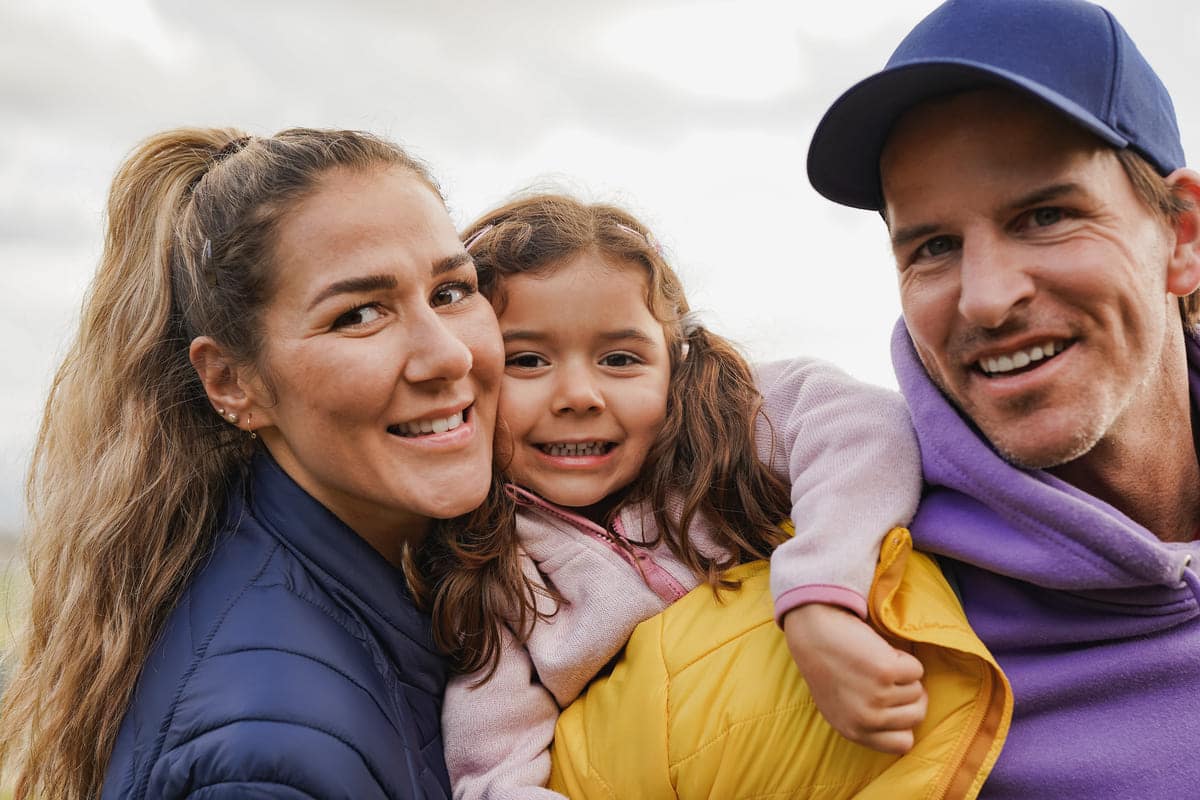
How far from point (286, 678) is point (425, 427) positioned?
74cm

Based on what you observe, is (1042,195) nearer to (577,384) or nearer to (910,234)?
(910,234)

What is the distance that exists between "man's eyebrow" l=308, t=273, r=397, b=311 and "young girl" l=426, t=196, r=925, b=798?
49 cm

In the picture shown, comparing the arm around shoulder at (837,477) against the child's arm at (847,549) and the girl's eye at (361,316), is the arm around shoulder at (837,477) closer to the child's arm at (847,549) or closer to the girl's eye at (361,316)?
the child's arm at (847,549)

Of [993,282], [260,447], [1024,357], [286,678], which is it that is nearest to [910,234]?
[993,282]

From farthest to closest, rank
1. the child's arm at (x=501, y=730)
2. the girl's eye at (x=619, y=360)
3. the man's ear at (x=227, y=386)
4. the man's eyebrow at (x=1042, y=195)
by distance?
the girl's eye at (x=619, y=360) < the man's ear at (x=227, y=386) < the child's arm at (x=501, y=730) < the man's eyebrow at (x=1042, y=195)

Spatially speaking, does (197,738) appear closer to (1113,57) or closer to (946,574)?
(946,574)

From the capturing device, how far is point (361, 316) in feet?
8.65

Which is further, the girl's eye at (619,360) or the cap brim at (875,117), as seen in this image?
the girl's eye at (619,360)

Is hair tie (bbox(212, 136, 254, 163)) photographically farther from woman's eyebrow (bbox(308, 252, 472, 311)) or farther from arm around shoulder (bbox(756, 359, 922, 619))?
arm around shoulder (bbox(756, 359, 922, 619))

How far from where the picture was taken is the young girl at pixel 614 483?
2.36 m

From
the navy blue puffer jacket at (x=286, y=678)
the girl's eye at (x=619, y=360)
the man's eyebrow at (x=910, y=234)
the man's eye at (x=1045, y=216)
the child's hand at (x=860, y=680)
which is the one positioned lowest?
the navy blue puffer jacket at (x=286, y=678)

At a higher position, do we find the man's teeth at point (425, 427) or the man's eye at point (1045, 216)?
the man's eye at point (1045, 216)

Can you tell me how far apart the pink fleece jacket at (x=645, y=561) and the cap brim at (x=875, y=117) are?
50cm

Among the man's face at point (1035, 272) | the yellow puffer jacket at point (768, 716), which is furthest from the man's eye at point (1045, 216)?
the yellow puffer jacket at point (768, 716)
